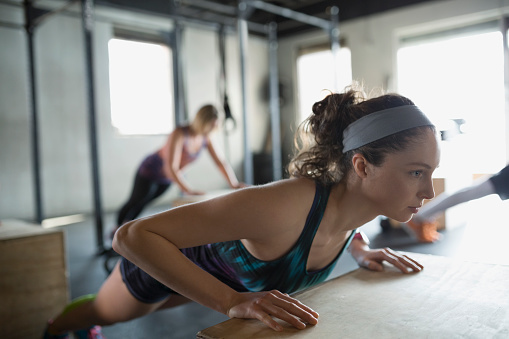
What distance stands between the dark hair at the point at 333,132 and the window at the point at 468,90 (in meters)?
4.72

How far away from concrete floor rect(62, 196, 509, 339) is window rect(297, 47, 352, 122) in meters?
3.18

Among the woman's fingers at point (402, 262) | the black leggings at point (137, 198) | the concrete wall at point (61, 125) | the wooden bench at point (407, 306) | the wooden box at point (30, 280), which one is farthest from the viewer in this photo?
the concrete wall at point (61, 125)

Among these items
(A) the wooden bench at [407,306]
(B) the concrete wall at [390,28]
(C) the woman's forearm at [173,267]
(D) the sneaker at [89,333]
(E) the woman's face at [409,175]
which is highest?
(B) the concrete wall at [390,28]

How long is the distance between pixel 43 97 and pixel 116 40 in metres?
1.29

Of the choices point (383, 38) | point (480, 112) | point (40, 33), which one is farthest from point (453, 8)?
point (40, 33)

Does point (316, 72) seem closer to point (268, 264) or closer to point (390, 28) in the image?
point (390, 28)

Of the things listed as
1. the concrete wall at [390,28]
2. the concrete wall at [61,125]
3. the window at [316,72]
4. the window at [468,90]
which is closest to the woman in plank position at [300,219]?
the concrete wall at [61,125]

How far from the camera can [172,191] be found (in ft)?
22.3

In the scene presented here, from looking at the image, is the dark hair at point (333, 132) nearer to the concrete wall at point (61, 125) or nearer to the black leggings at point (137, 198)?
the black leggings at point (137, 198)

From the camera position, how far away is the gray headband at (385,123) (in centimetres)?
97

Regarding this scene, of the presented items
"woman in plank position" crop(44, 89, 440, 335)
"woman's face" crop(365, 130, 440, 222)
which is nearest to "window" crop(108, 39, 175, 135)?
"woman in plank position" crop(44, 89, 440, 335)

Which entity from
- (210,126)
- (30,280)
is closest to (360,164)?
(30,280)

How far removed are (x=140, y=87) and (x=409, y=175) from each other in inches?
225

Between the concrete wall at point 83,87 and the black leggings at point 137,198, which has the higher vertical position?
the concrete wall at point 83,87
